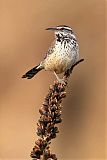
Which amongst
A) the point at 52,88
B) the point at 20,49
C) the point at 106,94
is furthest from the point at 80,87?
the point at 52,88

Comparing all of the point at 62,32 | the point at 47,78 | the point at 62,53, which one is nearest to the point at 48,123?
the point at 62,53

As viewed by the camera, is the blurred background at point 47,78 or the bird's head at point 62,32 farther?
the blurred background at point 47,78

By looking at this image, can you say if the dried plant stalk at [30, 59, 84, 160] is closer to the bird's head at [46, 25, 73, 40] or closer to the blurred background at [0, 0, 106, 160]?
the bird's head at [46, 25, 73, 40]

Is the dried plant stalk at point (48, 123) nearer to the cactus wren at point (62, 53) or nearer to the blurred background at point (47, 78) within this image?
the cactus wren at point (62, 53)

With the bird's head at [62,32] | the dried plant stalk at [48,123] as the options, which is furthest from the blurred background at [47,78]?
the dried plant stalk at [48,123]

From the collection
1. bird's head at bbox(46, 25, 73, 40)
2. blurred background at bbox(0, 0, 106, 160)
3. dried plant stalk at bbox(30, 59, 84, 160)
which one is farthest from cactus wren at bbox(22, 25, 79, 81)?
blurred background at bbox(0, 0, 106, 160)

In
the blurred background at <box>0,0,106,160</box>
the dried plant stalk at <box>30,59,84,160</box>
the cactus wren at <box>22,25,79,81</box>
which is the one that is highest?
the blurred background at <box>0,0,106,160</box>

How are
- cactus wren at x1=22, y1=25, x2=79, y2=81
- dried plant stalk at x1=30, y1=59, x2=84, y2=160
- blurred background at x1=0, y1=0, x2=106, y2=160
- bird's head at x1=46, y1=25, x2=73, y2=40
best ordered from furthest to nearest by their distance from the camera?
blurred background at x1=0, y1=0, x2=106, y2=160, bird's head at x1=46, y1=25, x2=73, y2=40, cactus wren at x1=22, y1=25, x2=79, y2=81, dried plant stalk at x1=30, y1=59, x2=84, y2=160
